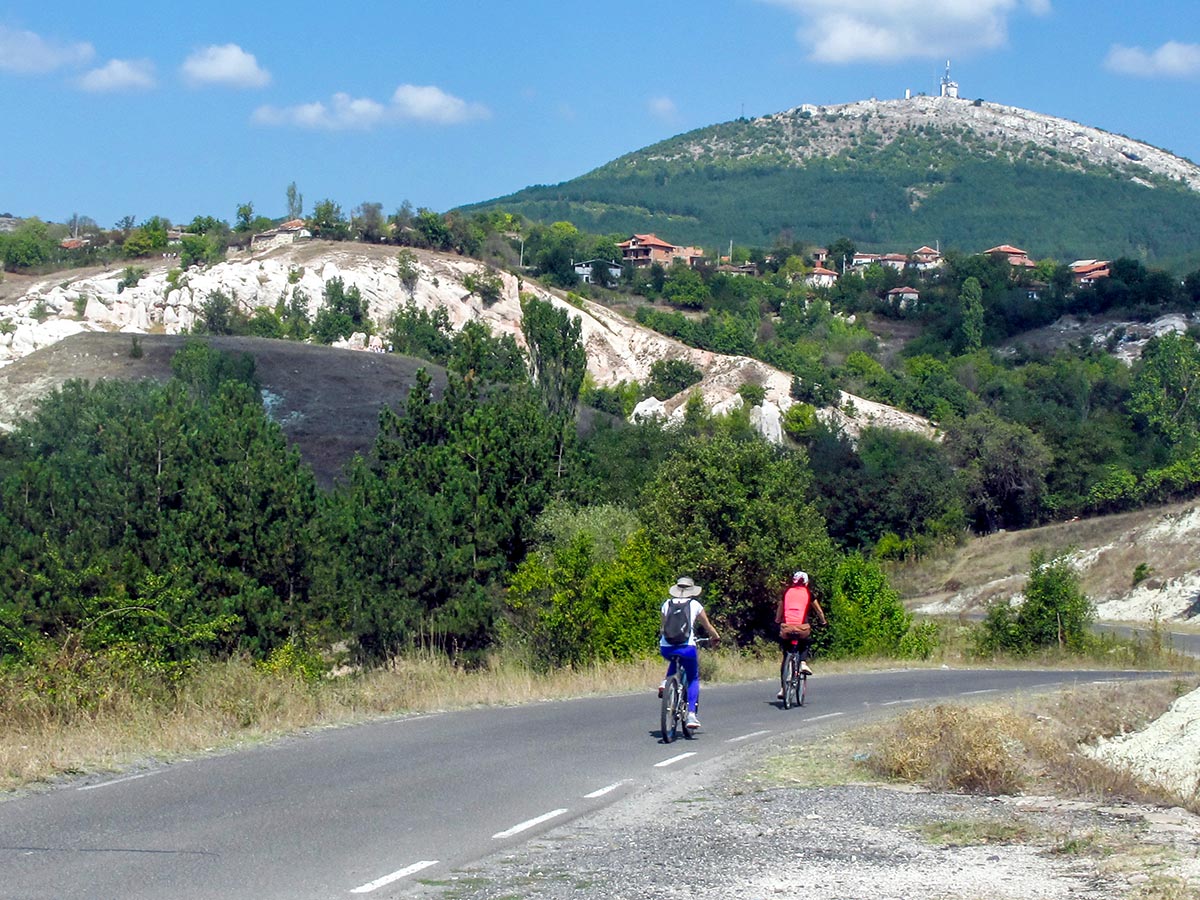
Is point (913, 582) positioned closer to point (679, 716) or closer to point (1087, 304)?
point (679, 716)

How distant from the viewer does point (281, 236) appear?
133875mm

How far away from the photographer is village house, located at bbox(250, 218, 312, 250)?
129 meters

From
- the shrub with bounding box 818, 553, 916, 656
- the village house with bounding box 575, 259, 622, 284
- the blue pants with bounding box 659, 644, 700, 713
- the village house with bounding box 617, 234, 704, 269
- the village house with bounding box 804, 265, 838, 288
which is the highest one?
the village house with bounding box 617, 234, 704, 269

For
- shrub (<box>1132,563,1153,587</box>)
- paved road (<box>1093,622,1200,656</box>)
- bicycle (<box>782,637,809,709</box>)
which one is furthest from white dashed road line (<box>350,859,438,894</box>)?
shrub (<box>1132,563,1153,587</box>)

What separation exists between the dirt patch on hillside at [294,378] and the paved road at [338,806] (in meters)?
44.6

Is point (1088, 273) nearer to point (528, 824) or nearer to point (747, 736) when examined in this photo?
point (747, 736)

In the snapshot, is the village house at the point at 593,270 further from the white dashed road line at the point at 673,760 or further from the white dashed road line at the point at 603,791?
the white dashed road line at the point at 603,791

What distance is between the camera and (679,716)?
12641 mm

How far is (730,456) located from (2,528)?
16036 mm

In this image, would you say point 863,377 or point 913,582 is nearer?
point 913,582

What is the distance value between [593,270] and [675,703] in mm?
149761

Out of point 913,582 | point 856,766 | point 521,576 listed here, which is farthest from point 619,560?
point 913,582

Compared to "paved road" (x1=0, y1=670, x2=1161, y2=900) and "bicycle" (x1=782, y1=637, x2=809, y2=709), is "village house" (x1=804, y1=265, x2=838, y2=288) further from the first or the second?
"paved road" (x1=0, y1=670, x2=1161, y2=900)

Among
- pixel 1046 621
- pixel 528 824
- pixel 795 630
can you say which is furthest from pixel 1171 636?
pixel 528 824
